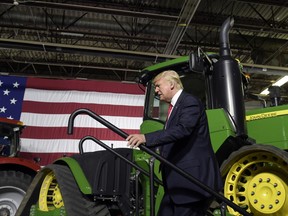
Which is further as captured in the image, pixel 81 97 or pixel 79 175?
pixel 81 97

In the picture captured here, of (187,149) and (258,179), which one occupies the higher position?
(187,149)

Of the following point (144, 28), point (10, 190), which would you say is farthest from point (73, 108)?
point (144, 28)

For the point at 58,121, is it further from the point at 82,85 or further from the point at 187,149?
the point at 187,149

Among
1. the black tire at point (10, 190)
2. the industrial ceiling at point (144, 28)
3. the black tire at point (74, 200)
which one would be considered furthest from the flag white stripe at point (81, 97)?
the black tire at point (74, 200)

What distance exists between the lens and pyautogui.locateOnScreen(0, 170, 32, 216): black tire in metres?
5.38

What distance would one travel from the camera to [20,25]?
940 centimetres

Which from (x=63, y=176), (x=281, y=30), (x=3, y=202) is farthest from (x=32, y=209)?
(x=281, y=30)

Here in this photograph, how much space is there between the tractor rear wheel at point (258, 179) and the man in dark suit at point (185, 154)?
3.04ft

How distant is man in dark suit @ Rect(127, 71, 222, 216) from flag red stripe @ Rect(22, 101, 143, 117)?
5.62 m

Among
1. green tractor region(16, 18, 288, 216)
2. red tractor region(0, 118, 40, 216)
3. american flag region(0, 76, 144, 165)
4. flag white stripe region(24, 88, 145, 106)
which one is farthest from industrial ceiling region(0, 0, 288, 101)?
green tractor region(16, 18, 288, 216)

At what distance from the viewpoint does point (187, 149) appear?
2.25 meters

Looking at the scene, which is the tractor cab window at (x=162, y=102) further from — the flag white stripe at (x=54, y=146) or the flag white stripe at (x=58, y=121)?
the flag white stripe at (x=58, y=121)

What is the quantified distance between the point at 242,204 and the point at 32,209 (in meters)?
2.29

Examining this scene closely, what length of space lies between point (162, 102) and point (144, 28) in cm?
605
